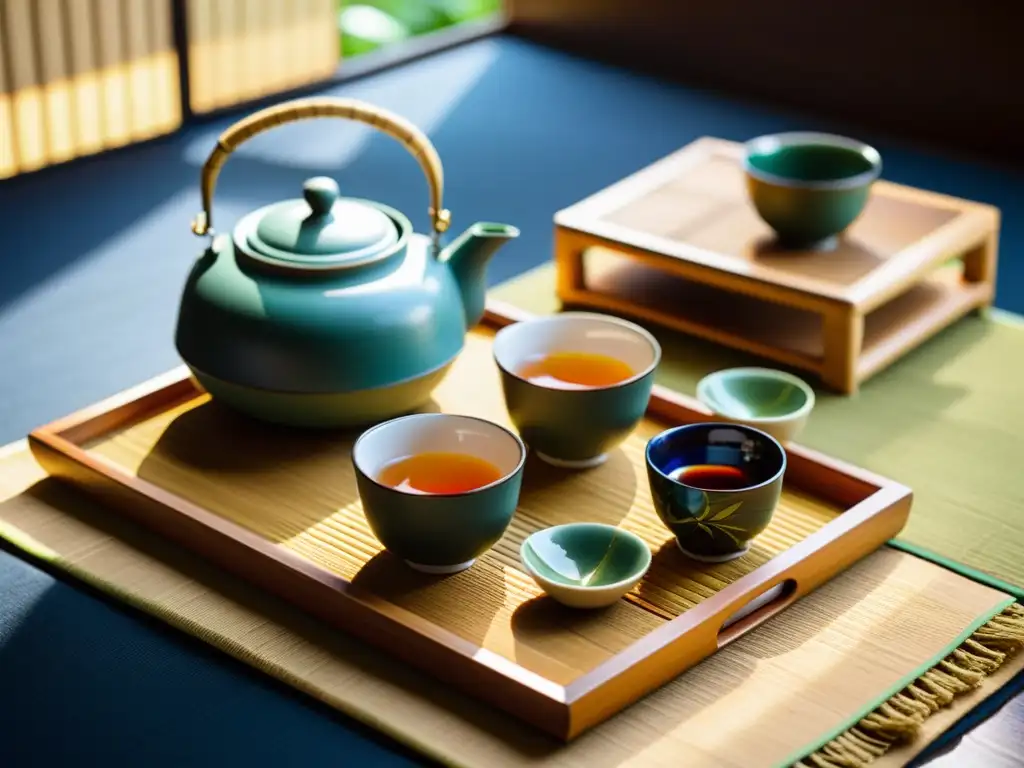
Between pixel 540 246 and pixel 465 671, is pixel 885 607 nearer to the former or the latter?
pixel 465 671

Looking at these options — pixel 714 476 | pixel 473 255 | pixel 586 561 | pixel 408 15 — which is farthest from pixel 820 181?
pixel 408 15

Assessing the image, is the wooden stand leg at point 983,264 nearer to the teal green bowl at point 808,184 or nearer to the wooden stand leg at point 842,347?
the teal green bowl at point 808,184

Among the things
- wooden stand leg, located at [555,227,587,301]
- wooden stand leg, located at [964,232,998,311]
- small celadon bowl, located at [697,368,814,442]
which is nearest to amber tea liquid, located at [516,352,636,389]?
small celadon bowl, located at [697,368,814,442]

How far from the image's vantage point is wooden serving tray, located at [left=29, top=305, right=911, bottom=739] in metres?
1.22

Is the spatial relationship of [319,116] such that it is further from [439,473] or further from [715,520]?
[715,520]

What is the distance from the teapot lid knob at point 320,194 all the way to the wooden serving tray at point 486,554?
241 millimetres

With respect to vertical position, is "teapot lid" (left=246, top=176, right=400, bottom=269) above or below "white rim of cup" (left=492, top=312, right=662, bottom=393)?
above

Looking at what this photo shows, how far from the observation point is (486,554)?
1.37 metres

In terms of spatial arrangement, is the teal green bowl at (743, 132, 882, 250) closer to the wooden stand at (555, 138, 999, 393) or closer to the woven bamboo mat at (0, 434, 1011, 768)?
the wooden stand at (555, 138, 999, 393)

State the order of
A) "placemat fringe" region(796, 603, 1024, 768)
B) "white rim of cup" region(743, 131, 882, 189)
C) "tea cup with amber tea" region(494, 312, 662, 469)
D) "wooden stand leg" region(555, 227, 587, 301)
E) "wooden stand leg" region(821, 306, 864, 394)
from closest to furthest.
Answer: "placemat fringe" region(796, 603, 1024, 768) → "tea cup with amber tea" region(494, 312, 662, 469) → "wooden stand leg" region(821, 306, 864, 394) → "white rim of cup" region(743, 131, 882, 189) → "wooden stand leg" region(555, 227, 587, 301)

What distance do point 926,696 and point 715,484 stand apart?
0.27m

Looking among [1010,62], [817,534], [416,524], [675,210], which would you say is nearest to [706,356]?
[675,210]

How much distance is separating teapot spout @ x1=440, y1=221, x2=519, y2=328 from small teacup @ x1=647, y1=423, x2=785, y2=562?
319mm

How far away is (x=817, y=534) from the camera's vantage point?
1365 mm
